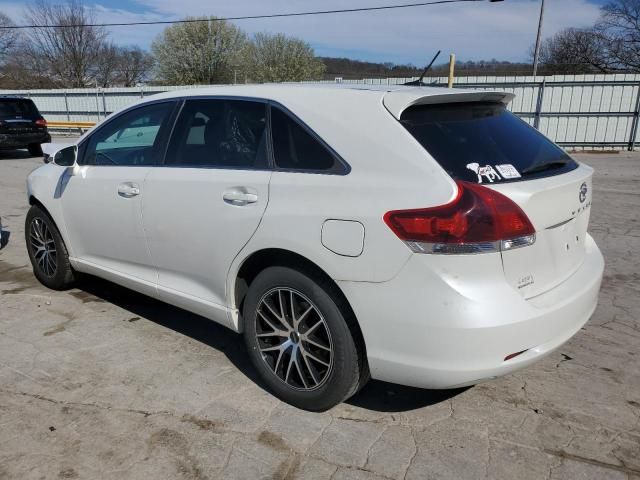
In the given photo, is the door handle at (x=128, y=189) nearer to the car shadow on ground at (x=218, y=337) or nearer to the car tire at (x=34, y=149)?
the car shadow on ground at (x=218, y=337)

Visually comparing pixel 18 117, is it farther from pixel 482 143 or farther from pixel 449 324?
pixel 449 324

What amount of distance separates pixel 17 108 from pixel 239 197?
14.7m

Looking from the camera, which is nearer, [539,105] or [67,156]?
[67,156]

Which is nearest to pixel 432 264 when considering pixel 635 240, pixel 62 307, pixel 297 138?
pixel 297 138

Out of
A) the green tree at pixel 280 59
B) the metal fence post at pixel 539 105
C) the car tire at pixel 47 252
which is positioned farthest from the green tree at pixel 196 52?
the car tire at pixel 47 252

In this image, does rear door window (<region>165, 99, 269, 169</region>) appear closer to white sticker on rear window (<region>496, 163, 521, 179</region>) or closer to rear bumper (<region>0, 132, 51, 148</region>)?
white sticker on rear window (<region>496, 163, 521, 179</region>)

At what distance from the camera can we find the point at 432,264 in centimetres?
217

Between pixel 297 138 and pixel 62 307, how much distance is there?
108 inches

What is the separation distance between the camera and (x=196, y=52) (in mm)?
46750

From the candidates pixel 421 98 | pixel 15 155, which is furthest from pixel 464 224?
pixel 15 155

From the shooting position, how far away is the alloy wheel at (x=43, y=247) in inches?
174

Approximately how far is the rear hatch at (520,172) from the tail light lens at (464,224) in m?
0.06

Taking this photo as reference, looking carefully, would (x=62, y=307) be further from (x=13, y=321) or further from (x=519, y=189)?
(x=519, y=189)

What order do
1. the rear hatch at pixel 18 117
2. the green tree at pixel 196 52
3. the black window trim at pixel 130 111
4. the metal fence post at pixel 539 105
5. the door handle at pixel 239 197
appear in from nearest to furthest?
the door handle at pixel 239 197
the black window trim at pixel 130 111
the rear hatch at pixel 18 117
the metal fence post at pixel 539 105
the green tree at pixel 196 52
